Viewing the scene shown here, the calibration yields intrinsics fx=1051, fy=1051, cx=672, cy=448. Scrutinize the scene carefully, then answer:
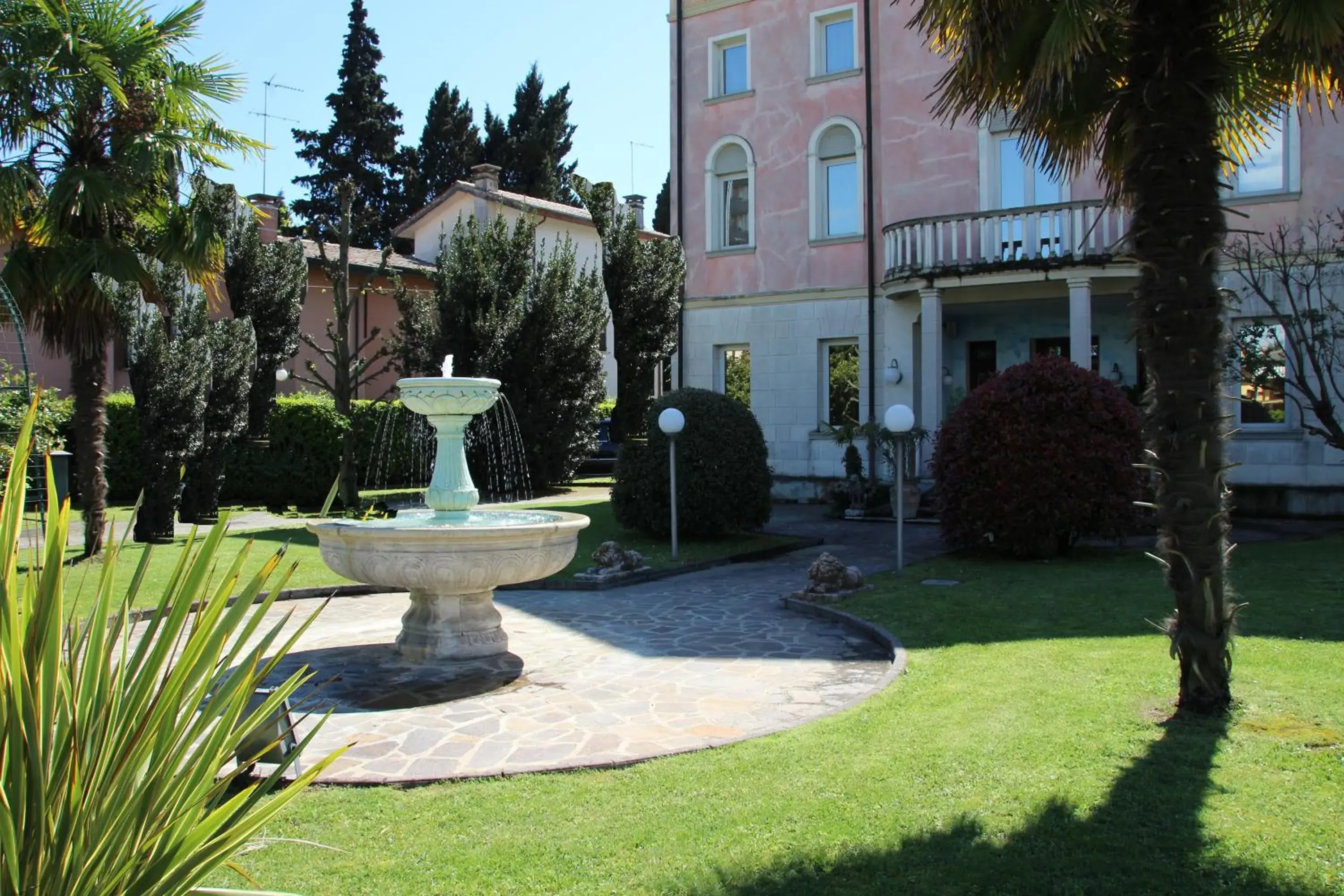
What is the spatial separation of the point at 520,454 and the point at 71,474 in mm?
8768

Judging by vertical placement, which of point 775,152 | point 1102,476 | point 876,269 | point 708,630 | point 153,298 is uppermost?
point 775,152

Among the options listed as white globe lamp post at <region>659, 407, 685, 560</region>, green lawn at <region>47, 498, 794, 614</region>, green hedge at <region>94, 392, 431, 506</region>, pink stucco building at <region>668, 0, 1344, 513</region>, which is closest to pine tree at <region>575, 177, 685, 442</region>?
pink stucco building at <region>668, 0, 1344, 513</region>

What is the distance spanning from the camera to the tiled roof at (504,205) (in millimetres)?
35156

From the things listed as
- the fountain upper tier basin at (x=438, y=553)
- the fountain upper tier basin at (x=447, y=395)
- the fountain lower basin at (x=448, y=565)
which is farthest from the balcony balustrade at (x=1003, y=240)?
the fountain upper tier basin at (x=438, y=553)

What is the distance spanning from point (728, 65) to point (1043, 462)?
14.8 meters

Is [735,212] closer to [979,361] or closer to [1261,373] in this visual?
[979,361]

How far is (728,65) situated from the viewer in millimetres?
24141

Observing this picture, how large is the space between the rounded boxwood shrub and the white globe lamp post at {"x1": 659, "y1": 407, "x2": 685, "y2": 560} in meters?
0.43

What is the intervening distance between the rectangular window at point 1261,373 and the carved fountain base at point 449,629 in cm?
1236

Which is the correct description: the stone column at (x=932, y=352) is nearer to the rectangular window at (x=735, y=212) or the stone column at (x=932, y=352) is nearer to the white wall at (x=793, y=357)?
the white wall at (x=793, y=357)

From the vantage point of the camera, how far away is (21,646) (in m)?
2.07

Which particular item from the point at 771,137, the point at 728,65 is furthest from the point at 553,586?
the point at 728,65

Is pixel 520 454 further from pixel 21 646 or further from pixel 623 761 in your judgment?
pixel 21 646

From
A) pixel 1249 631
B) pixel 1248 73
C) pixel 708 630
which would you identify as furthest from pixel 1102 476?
pixel 1248 73
